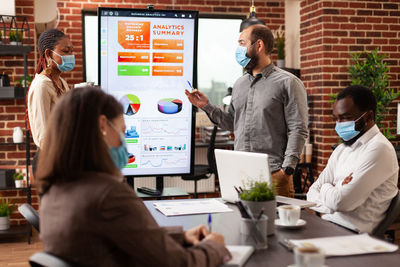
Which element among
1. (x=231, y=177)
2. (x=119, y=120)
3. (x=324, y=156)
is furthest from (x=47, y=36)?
(x=324, y=156)

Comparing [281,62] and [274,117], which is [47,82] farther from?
[281,62]

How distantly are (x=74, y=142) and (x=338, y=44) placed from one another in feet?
14.5

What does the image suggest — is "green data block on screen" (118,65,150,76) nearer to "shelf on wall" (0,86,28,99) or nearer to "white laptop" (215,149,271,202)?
"white laptop" (215,149,271,202)

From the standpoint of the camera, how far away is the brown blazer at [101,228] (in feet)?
3.71

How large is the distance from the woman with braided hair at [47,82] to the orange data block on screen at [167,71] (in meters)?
0.63

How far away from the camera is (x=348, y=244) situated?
4.93 feet

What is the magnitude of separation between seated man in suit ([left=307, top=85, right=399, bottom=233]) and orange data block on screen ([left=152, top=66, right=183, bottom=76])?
3.51 ft

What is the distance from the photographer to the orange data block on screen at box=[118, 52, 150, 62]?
9.50ft

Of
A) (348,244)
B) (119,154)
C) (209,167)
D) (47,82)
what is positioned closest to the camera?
(119,154)

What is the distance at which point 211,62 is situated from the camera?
604cm

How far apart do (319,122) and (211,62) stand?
65.0 inches

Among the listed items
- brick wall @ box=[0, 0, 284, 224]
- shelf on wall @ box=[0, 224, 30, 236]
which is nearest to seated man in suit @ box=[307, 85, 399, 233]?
shelf on wall @ box=[0, 224, 30, 236]

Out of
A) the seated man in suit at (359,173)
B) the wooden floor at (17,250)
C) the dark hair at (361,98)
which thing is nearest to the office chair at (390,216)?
the seated man in suit at (359,173)

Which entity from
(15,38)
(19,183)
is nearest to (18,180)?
(19,183)
